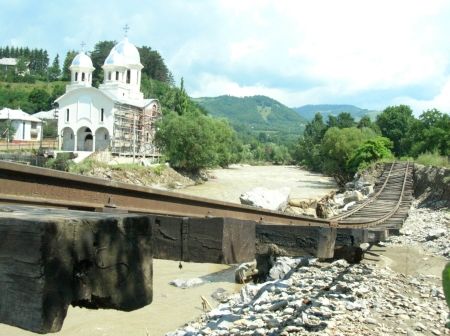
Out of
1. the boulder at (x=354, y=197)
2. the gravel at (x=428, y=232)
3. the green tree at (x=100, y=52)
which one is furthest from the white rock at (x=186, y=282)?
the green tree at (x=100, y=52)

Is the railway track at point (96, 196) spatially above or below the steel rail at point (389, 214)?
above

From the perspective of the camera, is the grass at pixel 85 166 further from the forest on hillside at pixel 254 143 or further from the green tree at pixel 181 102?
the green tree at pixel 181 102

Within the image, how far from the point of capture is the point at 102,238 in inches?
57.2

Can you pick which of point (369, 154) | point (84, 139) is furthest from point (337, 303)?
point (84, 139)

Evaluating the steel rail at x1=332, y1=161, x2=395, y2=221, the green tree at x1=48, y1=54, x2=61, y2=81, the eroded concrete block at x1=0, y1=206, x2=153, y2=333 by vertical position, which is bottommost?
the steel rail at x1=332, y1=161, x2=395, y2=221

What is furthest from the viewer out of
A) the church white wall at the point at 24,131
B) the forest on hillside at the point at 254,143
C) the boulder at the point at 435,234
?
the church white wall at the point at 24,131

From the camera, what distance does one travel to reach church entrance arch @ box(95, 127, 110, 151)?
64.1 meters

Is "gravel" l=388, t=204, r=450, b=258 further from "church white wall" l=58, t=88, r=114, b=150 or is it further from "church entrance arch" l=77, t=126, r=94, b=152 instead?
"church entrance arch" l=77, t=126, r=94, b=152

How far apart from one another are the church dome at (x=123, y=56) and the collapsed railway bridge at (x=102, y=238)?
6494 centimetres

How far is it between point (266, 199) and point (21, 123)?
58.5 metres

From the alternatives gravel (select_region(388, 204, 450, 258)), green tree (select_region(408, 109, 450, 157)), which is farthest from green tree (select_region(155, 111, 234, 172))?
gravel (select_region(388, 204, 450, 258))

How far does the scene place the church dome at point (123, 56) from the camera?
227ft

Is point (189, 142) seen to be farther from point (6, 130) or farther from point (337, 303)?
point (337, 303)

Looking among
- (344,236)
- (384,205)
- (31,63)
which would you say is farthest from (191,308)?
(31,63)
